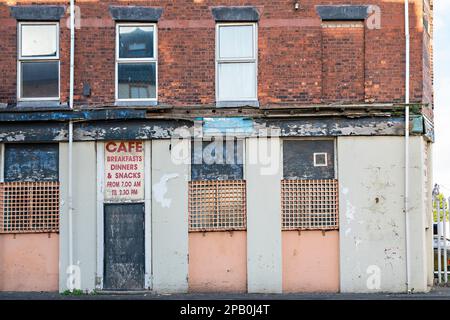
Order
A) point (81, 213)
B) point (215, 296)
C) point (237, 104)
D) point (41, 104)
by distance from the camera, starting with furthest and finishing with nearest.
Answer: point (41, 104) → point (237, 104) → point (81, 213) → point (215, 296)

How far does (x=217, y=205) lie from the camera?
1822 cm

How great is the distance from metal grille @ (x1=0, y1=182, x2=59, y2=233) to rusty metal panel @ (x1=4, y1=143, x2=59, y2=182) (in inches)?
7.0

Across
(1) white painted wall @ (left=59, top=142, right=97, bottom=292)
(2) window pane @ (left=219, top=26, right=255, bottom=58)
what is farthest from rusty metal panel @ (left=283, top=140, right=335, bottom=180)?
(1) white painted wall @ (left=59, top=142, right=97, bottom=292)

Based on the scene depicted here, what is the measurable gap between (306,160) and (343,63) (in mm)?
2311

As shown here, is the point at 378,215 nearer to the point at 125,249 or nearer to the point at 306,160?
the point at 306,160

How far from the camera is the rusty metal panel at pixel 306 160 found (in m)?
18.2

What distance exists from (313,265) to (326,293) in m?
0.66

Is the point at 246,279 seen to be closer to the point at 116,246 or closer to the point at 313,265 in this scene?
the point at 313,265

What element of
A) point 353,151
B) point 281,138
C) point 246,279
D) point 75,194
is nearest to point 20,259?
point 75,194

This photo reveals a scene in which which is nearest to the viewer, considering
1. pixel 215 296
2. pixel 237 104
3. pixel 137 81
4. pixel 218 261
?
pixel 215 296

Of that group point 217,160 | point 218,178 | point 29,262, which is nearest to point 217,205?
point 218,178

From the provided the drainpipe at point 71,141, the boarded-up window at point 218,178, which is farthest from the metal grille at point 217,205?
the drainpipe at point 71,141

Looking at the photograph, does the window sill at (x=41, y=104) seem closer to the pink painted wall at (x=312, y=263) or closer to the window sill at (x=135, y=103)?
the window sill at (x=135, y=103)

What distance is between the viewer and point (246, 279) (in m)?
Result: 18.1
